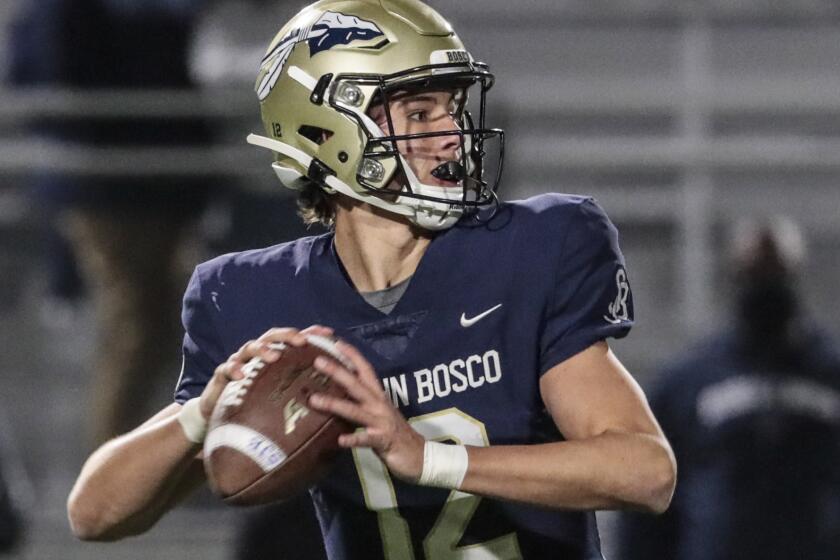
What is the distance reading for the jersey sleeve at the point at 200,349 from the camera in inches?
110

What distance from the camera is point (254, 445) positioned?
94.4 inches

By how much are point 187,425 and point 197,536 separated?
6.95 ft

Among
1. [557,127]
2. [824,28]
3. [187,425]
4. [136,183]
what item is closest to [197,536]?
[136,183]

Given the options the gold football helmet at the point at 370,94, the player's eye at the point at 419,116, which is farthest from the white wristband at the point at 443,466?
the player's eye at the point at 419,116

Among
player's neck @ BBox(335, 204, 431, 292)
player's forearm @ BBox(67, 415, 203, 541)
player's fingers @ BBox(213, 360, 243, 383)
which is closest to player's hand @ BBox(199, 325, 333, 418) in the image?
player's fingers @ BBox(213, 360, 243, 383)

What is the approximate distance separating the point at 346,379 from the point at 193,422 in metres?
0.41

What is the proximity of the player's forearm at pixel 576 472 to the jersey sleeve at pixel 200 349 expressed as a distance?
0.62 metres

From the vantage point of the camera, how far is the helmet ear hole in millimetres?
2812

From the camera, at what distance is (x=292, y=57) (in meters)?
2.82

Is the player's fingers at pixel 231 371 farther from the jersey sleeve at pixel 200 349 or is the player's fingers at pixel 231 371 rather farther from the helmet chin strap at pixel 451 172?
the helmet chin strap at pixel 451 172

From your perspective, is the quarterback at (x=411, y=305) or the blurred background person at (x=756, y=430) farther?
the blurred background person at (x=756, y=430)

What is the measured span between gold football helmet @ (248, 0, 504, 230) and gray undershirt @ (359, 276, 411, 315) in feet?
0.37

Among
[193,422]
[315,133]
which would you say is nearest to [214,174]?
[315,133]

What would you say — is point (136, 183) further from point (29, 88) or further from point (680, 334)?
point (680, 334)
